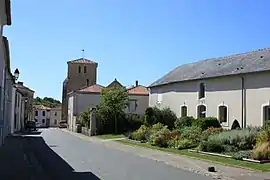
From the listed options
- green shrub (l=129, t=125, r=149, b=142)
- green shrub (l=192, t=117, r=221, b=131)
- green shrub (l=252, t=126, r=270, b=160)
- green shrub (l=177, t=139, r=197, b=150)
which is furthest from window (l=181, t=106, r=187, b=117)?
green shrub (l=252, t=126, r=270, b=160)

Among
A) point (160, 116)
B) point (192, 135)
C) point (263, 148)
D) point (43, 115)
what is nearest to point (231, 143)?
point (263, 148)

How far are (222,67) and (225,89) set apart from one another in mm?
3842

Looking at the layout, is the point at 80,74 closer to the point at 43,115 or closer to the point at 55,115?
the point at 55,115

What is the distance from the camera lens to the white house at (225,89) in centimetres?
3466

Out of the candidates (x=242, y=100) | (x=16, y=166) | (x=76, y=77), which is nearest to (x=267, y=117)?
(x=242, y=100)

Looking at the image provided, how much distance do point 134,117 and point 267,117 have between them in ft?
65.3

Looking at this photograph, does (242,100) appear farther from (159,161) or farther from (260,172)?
(260,172)

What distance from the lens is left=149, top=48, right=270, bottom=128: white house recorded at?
34656 mm

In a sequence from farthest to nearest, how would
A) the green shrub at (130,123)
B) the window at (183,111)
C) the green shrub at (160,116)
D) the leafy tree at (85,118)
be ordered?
the leafy tree at (85,118) < the green shrub at (130,123) < the green shrub at (160,116) < the window at (183,111)

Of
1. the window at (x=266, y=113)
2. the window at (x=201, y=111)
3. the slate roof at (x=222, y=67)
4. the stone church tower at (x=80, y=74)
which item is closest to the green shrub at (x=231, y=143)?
the window at (x=266, y=113)

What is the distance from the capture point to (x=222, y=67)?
42.0 m

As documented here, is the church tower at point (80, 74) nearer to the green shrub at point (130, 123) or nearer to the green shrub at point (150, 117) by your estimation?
the green shrub at point (130, 123)

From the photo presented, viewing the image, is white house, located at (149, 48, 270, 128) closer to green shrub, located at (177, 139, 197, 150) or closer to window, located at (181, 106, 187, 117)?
window, located at (181, 106, 187, 117)

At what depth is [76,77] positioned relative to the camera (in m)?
90.2
